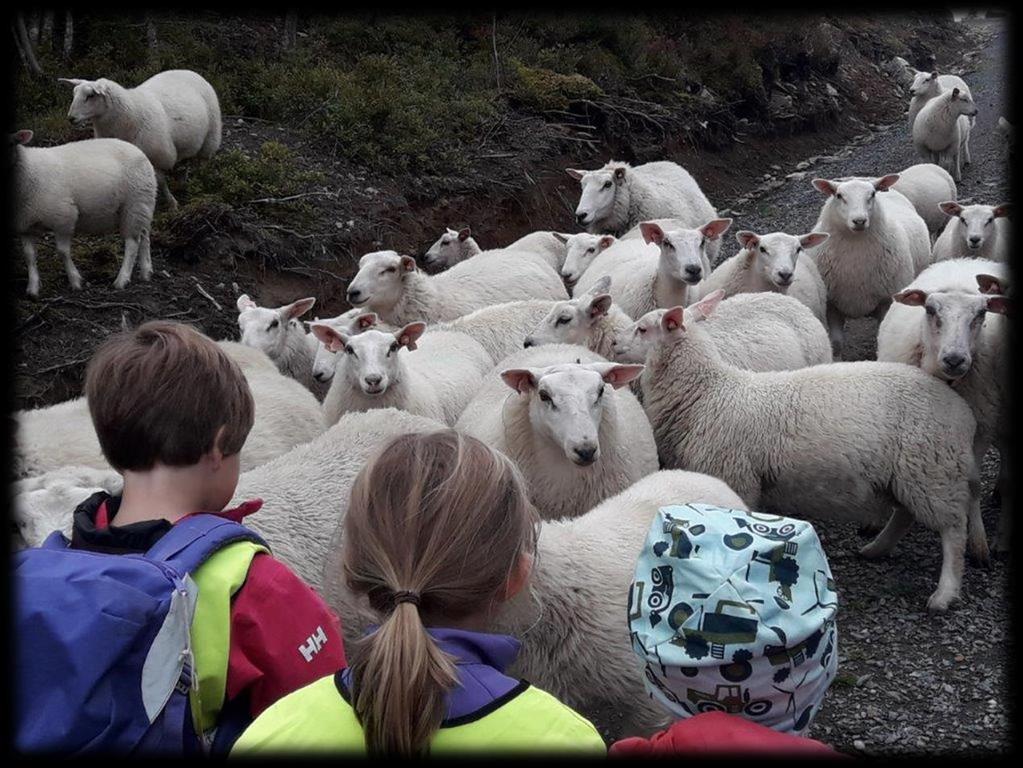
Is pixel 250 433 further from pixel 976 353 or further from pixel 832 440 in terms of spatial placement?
pixel 976 353

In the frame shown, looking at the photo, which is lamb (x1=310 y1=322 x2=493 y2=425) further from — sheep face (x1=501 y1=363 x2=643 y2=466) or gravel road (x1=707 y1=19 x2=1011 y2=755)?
gravel road (x1=707 y1=19 x2=1011 y2=755)

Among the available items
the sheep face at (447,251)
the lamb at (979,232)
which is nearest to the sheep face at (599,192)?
the sheep face at (447,251)

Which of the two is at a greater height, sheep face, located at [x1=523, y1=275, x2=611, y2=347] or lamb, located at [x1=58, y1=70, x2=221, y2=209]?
lamb, located at [x1=58, y1=70, x2=221, y2=209]

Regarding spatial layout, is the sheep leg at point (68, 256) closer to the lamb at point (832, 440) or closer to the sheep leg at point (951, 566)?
the lamb at point (832, 440)

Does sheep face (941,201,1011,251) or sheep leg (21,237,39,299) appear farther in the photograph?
sheep face (941,201,1011,251)

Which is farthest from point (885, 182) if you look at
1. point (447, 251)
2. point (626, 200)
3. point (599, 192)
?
point (447, 251)

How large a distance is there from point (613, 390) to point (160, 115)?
7242mm

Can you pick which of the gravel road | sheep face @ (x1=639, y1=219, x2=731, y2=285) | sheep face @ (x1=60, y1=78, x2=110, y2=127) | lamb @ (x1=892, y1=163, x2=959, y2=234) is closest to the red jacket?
the gravel road

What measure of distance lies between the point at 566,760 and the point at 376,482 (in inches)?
24.5

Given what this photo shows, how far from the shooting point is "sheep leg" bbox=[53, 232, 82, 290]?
821 centimetres

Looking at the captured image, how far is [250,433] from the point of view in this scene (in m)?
4.88

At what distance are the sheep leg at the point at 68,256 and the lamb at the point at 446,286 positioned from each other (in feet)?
8.08

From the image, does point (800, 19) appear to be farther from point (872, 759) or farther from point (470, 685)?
point (470, 685)

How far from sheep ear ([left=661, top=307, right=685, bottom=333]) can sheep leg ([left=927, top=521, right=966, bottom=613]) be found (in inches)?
76.2
